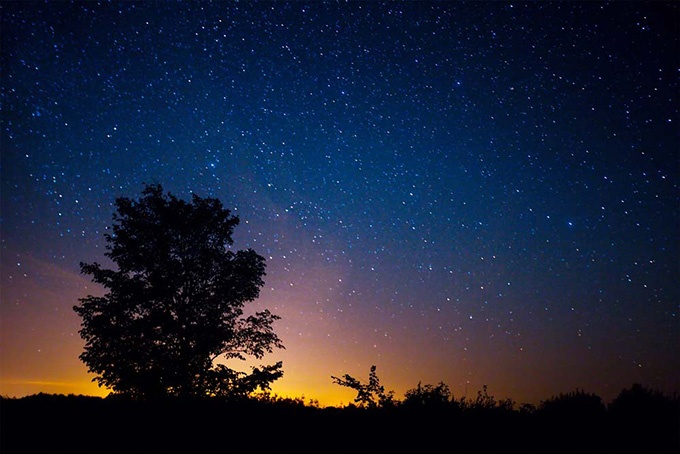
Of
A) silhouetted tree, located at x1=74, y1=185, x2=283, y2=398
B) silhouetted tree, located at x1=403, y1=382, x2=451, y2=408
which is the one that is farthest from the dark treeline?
silhouetted tree, located at x1=74, y1=185, x2=283, y2=398

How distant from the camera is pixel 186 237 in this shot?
576 inches

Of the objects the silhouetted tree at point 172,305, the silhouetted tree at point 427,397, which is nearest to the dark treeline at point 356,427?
the silhouetted tree at point 427,397

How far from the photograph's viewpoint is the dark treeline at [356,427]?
5070 mm

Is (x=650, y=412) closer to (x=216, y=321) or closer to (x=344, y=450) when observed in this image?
(x=344, y=450)

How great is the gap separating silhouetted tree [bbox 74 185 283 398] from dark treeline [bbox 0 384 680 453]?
17.1 ft

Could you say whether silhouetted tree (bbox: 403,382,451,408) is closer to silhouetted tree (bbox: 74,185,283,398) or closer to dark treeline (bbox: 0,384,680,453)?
dark treeline (bbox: 0,384,680,453)

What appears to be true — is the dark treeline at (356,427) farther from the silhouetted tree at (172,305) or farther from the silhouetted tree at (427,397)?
the silhouetted tree at (172,305)

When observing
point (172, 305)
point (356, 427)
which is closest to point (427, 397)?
point (356, 427)

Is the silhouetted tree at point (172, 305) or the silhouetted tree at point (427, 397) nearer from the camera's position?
the silhouetted tree at point (427, 397)

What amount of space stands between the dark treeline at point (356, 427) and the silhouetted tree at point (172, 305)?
17.1 ft

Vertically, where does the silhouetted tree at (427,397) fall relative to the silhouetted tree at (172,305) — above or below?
below

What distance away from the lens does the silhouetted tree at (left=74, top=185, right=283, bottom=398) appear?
1248 cm

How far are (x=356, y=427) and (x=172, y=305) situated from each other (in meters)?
9.85

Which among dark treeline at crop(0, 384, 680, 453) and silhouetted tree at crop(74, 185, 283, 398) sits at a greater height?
silhouetted tree at crop(74, 185, 283, 398)
